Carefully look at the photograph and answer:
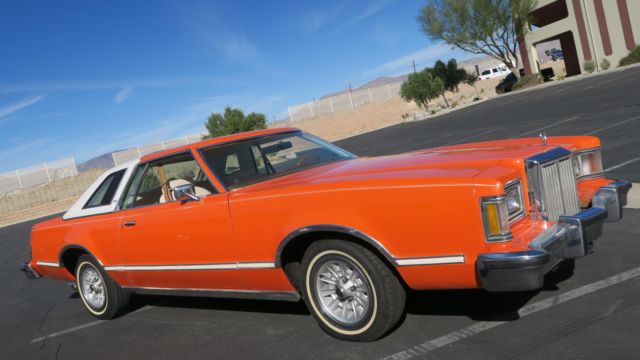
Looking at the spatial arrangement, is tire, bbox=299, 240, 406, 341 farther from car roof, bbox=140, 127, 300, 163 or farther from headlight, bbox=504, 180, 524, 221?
car roof, bbox=140, 127, 300, 163

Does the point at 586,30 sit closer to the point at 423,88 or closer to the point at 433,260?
the point at 423,88

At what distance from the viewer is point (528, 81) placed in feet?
118

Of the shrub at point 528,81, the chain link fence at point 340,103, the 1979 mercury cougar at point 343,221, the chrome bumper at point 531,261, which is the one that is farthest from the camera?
the chain link fence at point 340,103

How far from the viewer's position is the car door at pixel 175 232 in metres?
4.40

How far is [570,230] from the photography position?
3467mm

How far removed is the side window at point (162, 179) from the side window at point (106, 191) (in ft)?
0.90

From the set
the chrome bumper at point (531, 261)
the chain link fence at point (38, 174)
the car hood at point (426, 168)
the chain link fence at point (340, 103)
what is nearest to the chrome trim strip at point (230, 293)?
the car hood at point (426, 168)

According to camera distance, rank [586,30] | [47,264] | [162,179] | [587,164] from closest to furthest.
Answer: [587,164] → [162,179] → [47,264] → [586,30]

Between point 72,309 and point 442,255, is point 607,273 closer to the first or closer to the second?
point 442,255

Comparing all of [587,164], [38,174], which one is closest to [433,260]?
[587,164]

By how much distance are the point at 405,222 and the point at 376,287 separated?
492 millimetres

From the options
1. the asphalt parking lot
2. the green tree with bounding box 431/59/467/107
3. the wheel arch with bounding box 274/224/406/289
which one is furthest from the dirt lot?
the wheel arch with bounding box 274/224/406/289

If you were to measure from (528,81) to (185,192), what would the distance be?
115ft

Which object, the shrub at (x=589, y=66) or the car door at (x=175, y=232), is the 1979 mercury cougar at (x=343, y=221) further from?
the shrub at (x=589, y=66)
